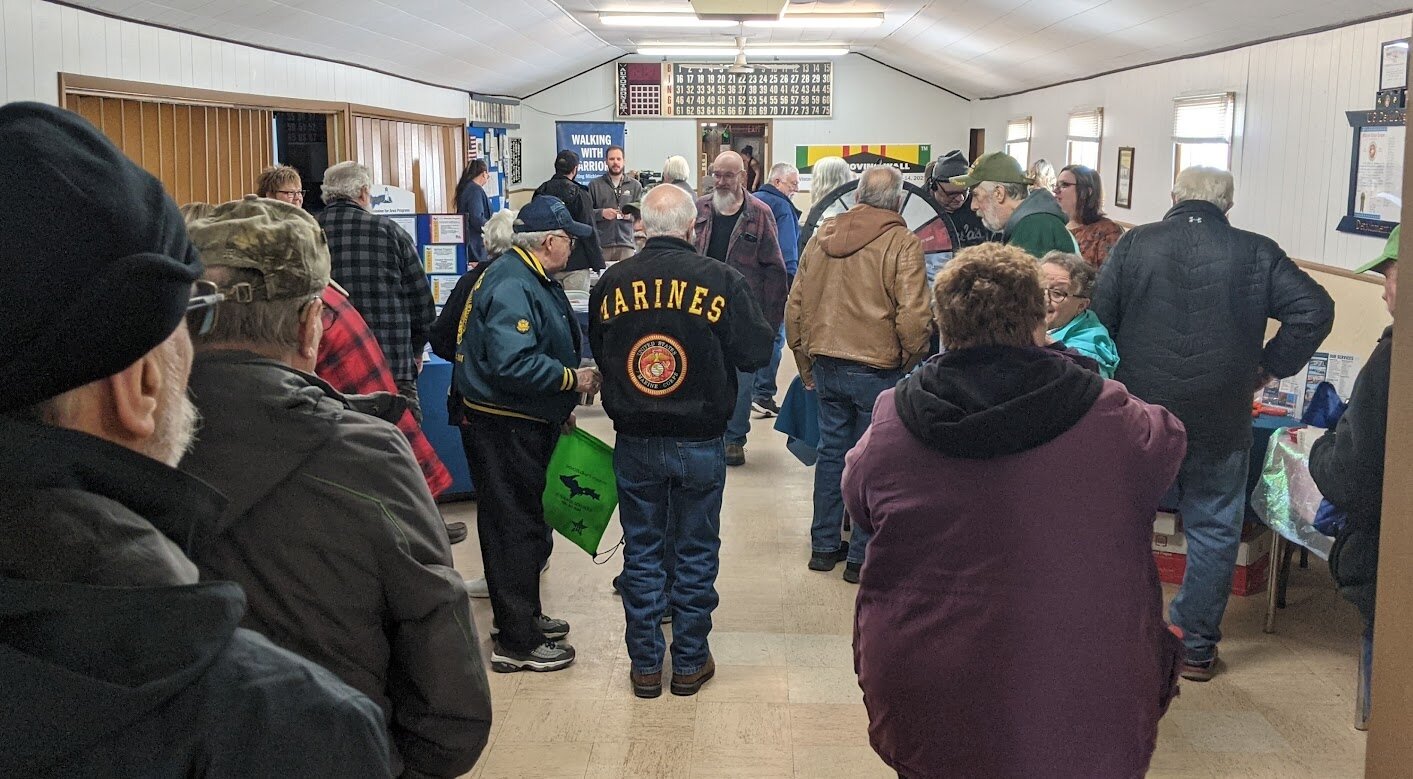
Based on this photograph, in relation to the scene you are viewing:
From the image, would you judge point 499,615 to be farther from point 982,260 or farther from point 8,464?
point 8,464

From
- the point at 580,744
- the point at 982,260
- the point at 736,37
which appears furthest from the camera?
the point at 736,37

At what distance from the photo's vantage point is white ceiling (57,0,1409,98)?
623 cm

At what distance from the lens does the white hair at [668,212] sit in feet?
11.5

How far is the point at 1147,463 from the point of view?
75.9 inches

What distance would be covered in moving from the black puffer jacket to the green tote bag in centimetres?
164

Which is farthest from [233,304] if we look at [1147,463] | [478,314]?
[478,314]

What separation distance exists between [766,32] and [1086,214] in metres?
7.93

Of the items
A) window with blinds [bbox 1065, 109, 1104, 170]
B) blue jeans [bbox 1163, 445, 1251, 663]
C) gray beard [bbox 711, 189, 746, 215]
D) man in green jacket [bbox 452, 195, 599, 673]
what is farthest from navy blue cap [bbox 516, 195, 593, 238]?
window with blinds [bbox 1065, 109, 1104, 170]

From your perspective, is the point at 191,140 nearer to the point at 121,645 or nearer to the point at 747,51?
the point at 121,645

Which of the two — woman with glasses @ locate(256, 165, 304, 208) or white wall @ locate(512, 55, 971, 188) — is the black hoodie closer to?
woman with glasses @ locate(256, 165, 304, 208)

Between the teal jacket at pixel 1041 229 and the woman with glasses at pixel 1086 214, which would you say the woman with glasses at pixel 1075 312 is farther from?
the woman with glasses at pixel 1086 214

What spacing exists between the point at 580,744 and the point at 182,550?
2.62m

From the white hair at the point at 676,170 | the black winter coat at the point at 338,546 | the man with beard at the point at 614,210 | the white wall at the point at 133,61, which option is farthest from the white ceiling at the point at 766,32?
the black winter coat at the point at 338,546

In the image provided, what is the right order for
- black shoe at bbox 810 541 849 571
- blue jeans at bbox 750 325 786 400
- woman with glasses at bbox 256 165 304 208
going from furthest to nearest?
blue jeans at bbox 750 325 786 400 < black shoe at bbox 810 541 849 571 < woman with glasses at bbox 256 165 304 208
